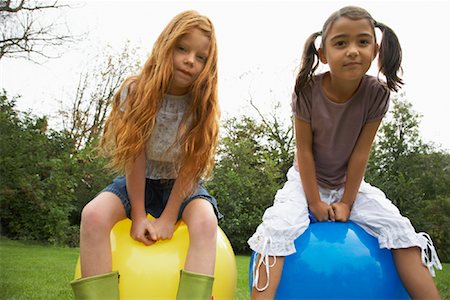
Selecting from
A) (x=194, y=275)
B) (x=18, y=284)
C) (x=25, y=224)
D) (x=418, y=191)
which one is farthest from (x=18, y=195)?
(x=194, y=275)

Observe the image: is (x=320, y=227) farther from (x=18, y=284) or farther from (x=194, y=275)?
(x=18, y=284)

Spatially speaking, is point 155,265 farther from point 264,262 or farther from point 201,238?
point 264,262

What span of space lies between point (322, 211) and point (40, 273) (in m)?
4.48

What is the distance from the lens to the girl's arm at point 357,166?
2926mm

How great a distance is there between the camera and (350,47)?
2736mm

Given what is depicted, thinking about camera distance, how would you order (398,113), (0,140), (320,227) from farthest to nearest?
(398,113)
(0,140)
(320,227)

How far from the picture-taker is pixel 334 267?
8.33ft

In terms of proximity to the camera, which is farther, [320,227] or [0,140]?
[0,140]

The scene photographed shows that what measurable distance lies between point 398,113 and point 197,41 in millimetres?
9602

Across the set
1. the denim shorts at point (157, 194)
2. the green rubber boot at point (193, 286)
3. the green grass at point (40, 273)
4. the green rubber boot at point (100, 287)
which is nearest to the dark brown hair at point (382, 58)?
the denim shorts at point (157, 194)

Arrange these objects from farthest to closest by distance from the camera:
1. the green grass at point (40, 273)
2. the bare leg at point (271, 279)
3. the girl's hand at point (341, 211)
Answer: the green grass at point (40, 273)
the girl's hand at point (341, 211)
the bare leg at point (271, 279)

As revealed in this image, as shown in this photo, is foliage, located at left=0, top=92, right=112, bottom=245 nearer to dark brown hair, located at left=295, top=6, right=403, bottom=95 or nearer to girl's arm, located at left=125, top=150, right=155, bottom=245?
girl's arm, located at left=125, top=150, right=155, bottom=245

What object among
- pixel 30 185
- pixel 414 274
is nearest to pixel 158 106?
pixel 414 274

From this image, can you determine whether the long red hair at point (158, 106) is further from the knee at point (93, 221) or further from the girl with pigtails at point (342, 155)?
the girl with pigtails at point (342, 155)
